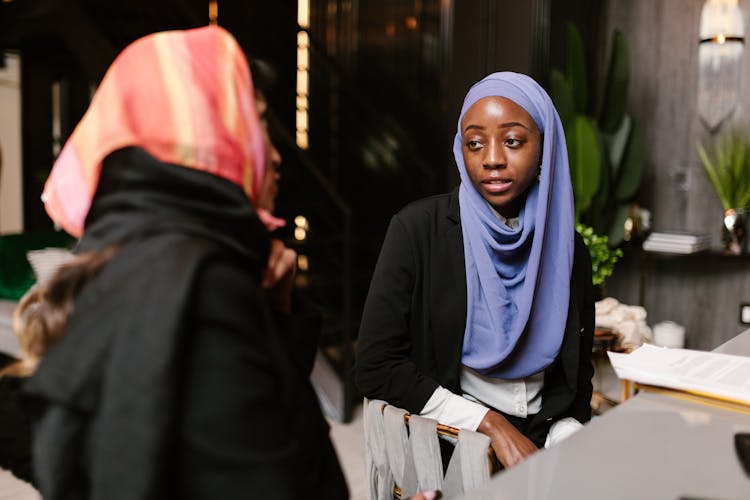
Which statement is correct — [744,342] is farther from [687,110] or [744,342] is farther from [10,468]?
[687,110]

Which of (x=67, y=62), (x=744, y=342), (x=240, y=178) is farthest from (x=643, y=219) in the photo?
(x=67, y=62)

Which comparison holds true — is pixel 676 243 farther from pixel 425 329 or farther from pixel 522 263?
pixel 425 329

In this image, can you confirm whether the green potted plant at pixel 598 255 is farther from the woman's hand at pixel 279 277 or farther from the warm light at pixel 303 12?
the warm light at pixel 303 12

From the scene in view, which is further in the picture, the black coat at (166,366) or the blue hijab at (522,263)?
the blue hijab at (522,263)

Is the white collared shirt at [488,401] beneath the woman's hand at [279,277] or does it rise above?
beneath

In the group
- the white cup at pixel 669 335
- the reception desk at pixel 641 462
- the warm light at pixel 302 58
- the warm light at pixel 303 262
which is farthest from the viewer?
the warm light at pixel 302 58

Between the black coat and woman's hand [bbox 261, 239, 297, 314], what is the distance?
0.40ft

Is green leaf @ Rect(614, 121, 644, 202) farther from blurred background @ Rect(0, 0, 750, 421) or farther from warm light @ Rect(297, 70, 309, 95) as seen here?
warm light @ Rect(297, 70, 309, 95)

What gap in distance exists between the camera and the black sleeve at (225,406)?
68 cm

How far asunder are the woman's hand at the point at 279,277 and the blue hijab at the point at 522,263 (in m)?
0.71

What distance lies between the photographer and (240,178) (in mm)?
787

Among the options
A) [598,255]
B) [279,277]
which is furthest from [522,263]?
[598,255]

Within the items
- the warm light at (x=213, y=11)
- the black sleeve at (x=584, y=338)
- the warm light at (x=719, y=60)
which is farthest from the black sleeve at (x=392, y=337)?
the warm light at (x=213, y=11)

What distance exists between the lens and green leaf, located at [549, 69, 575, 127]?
3.75 meters
